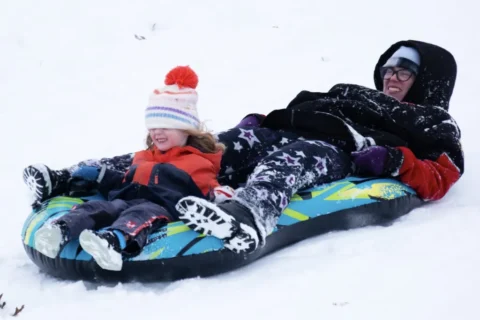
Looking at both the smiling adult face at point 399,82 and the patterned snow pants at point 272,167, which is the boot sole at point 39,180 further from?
the smiling adult face at point 399,82

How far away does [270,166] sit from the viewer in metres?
3.56

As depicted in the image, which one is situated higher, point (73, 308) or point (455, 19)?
point (455, 19)

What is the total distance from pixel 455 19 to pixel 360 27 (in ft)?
4.64

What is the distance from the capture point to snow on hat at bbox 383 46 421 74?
16.3ft

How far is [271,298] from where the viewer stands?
268 centimetres

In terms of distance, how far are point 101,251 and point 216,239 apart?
1.80 ft

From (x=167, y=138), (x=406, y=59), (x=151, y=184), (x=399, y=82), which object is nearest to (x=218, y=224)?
(x=151, y=184)

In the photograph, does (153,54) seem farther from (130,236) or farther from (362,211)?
(130,236)

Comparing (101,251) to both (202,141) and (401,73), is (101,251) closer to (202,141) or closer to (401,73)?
(202,141)

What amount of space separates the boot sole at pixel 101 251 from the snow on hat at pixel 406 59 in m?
A: 2.87

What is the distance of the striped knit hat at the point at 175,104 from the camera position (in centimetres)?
374

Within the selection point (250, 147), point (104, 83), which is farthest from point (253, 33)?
point (250, 147)

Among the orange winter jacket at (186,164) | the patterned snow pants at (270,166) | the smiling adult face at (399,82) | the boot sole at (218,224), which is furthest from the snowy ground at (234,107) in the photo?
the smiling adult face at (399,82)

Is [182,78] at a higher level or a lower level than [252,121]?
higher
